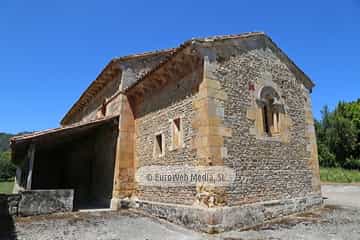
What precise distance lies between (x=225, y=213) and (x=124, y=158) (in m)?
5.04

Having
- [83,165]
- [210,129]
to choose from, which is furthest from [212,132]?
[83,165]

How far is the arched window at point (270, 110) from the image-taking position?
336 inches

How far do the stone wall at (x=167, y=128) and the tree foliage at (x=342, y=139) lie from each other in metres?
28.9

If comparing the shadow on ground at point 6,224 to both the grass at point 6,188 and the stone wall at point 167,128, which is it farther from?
the grass at point 6,188

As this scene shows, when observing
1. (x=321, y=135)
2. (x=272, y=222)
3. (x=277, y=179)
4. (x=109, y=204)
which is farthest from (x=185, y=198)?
(x=321, y=135)

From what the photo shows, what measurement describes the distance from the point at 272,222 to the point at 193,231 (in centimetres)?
240

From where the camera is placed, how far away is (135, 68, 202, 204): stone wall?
24.4ft

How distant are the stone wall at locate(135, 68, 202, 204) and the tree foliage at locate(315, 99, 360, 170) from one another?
94.8 ft

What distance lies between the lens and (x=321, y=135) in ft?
113

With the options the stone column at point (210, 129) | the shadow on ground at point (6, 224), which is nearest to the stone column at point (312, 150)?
the stone column at point (210, 129)

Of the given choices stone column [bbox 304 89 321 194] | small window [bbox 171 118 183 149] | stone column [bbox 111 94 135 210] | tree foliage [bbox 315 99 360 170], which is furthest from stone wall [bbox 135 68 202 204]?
tree foliage [bbox 315 99 360 170]

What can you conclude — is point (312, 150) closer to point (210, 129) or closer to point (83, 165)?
point (210, 129)

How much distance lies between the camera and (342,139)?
104 feet

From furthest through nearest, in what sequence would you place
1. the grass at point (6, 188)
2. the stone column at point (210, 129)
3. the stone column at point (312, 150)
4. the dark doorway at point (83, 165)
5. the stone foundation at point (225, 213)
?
1. the grass at point (6, 188)
2. the dark doorway at point (83, 165)
3. the stone column at point (312, 150)
4. the stone column at point (210, 129)
5. the stone foundation at point (225, 213)
